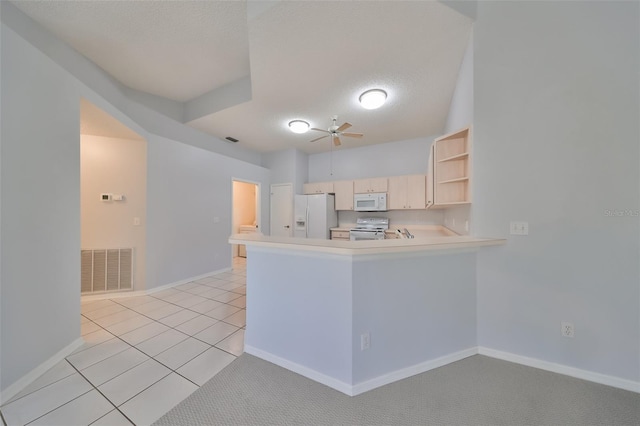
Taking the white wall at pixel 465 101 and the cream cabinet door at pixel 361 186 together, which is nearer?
the white wall at pixel 465 101

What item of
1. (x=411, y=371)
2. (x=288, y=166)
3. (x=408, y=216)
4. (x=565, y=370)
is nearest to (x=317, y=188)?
(x=288, y=166)

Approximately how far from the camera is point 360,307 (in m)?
1.45

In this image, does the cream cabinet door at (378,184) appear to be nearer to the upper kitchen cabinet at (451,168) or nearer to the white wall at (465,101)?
the white wall at (465,101)

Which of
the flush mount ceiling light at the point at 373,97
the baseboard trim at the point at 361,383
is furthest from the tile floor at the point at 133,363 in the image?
the flush mount ceiling light at the point at 373,97

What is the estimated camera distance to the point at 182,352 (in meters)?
1.88

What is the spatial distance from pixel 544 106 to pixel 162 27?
3.80 meters

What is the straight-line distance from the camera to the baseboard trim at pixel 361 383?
1452 mm

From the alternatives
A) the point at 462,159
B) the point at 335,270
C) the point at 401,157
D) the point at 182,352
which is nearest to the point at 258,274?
the point at 335,270

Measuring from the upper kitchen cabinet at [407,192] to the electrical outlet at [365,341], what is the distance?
3432mm

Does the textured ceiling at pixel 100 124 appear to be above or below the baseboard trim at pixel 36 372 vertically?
above

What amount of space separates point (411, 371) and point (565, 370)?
122 centimetres

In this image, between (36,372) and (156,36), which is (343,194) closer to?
(156,36)

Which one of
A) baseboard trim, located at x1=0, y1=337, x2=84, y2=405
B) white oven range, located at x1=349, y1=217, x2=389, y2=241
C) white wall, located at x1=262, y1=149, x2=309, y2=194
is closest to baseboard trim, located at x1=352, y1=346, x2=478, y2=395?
baseboard trim, located at x1=0, y1=337, x2=84, y2=405

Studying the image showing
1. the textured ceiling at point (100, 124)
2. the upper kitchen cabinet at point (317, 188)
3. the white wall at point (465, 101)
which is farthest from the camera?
the upper kitchen cabinet at point (317, 188)
